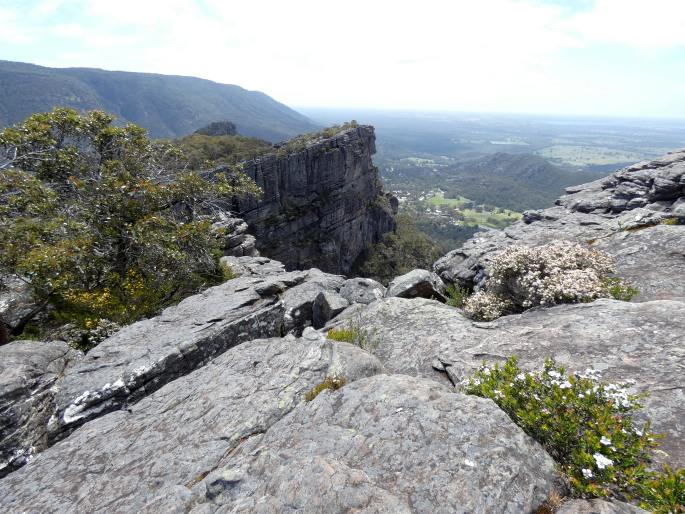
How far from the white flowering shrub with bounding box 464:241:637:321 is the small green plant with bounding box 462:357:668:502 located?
17.0 ft

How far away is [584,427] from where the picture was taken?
4.94m

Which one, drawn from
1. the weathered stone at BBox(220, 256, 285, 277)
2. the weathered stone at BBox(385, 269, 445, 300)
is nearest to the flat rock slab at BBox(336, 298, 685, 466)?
the weathered stone at BBox(385, 269, 445, 300)

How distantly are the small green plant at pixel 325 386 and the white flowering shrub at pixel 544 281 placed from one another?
19.5 ft

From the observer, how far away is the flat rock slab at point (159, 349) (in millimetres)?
8289

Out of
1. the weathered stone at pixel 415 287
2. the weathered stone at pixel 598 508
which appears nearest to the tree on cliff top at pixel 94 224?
the weathered stone at pixel 415 287

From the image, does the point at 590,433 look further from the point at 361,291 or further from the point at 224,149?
the point at 224,149

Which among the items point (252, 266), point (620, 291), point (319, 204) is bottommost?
point (319, 204)

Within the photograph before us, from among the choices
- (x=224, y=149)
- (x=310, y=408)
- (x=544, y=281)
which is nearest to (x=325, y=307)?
(x=544, y=281)

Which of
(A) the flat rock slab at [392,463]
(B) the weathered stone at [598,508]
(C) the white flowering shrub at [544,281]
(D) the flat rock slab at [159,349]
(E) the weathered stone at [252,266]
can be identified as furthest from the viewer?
(E) the weathered stone at [252,266]

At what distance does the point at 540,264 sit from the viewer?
1191cm

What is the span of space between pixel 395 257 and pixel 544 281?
100 meters

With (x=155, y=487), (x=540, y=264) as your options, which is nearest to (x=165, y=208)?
(x=155, y=487)

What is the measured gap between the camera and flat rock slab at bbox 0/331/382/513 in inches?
234

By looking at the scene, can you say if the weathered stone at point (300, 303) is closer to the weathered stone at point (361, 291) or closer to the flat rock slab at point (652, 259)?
the weathered stone at point (361, 291)
